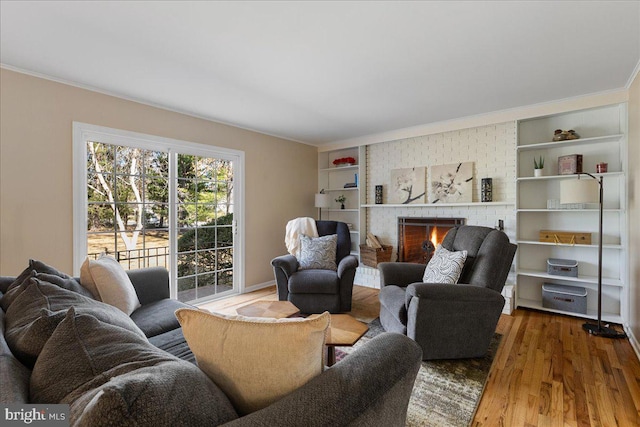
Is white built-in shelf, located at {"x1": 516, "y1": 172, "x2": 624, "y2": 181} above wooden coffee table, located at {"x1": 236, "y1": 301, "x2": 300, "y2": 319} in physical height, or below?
above

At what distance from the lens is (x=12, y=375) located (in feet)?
2.37

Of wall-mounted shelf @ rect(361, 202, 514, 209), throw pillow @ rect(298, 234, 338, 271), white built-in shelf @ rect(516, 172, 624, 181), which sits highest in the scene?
white built-in shelf @ rect(516, 172, 624, 181)

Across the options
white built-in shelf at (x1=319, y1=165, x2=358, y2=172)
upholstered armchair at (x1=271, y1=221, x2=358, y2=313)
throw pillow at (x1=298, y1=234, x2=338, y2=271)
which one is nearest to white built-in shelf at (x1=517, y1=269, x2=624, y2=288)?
upholstered armchair at (x1=271, y1=221, x2=358, y2=313)

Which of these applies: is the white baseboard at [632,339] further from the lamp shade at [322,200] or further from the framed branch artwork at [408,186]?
the lamp shade at [322,200]

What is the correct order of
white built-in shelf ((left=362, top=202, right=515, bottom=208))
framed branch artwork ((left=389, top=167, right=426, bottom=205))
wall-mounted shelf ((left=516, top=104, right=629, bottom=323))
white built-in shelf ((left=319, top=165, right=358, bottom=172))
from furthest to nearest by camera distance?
1. white built-in shelf ((left=319, top=165, right=358, bottom=172))
2. framed branch artwork ((left=389, top=167, right=426, bottom=205))
3. white built-in shelf ((left=362, top=202, right=515, bottom=208))
4. wall-mounted shelf ((left=516, top=104, right=629, bottom=323))

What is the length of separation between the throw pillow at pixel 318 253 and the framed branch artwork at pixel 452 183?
1618mm

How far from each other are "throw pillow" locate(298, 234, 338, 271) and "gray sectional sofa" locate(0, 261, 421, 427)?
2556mm

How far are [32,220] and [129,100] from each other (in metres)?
1.44

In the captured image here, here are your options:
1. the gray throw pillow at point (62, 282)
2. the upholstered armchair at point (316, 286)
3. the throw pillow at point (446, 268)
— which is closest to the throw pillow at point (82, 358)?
the gray throw pillow at point (62, 282)

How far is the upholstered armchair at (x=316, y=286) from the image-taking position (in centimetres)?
325

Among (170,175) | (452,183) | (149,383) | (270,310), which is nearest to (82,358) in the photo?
(149,383)

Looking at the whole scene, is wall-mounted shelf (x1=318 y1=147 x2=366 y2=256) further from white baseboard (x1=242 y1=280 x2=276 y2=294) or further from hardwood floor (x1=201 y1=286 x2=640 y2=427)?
hardwood floor (x1=201 y1=286 x2=640 y2=427)

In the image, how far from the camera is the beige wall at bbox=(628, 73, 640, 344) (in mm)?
2541

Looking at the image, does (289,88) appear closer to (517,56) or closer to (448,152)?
(517,56)
